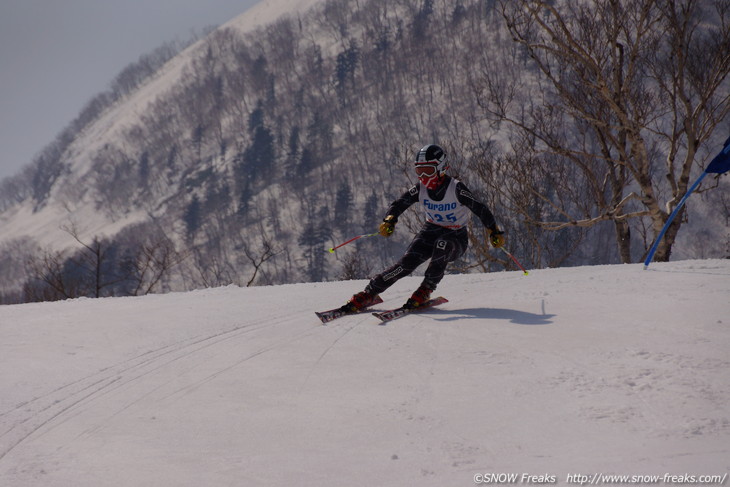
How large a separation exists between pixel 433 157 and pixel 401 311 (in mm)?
1805

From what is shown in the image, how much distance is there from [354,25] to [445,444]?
168555mm

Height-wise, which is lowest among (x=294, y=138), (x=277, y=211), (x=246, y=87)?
(x=277, y=211)

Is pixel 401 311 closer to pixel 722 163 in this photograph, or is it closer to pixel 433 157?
pixel 433 157

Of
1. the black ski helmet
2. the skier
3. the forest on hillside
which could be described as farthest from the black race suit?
the forest on hillside

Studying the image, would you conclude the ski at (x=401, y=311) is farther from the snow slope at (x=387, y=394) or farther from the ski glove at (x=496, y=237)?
the ski glove at (x=496, y=237)

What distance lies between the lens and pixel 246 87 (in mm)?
157750

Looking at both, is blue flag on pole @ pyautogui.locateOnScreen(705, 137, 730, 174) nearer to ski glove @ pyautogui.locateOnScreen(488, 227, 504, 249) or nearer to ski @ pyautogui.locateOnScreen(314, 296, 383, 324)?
ski glove @ pyautogui.locateOnScreen(488, 227, 504, 249)

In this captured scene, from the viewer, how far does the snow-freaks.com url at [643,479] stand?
2049 mm

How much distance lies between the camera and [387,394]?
3.29 m

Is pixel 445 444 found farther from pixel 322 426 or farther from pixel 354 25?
pixel 354 25

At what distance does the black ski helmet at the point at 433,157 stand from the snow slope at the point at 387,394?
65.3 inches

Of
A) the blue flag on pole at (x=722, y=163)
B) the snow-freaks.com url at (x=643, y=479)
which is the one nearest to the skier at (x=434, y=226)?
the blue flag on pole at (x=722, y=163)

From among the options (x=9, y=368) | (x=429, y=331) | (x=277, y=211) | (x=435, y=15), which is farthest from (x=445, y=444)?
(x=435, y=15)

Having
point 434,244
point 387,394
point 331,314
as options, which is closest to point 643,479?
point 387,394
